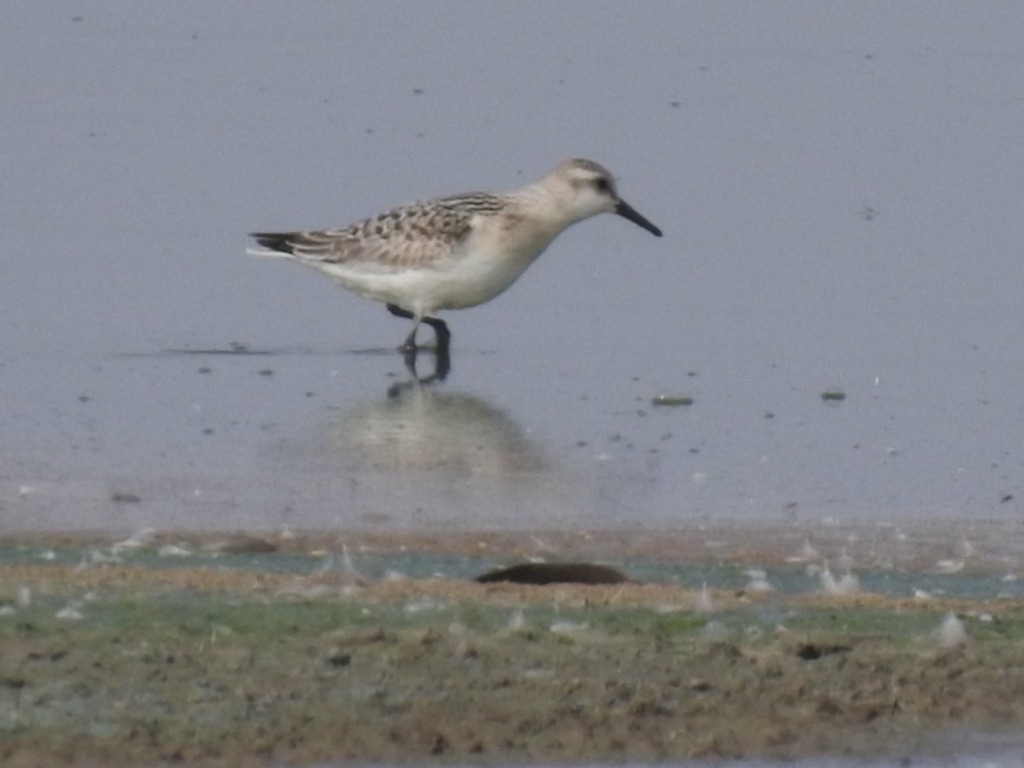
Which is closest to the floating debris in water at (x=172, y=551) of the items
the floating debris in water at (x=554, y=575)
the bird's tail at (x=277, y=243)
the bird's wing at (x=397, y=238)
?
the floating debris in water at (x=554, y=575)

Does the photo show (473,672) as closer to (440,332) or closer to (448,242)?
(440,332)

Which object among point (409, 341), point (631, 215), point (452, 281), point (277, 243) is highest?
point (631, 215)

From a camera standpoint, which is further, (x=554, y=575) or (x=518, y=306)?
(x=518, y=306)

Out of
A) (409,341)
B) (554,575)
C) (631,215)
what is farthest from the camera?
(631,215)

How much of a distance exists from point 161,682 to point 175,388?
226 inches

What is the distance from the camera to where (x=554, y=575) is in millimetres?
8945

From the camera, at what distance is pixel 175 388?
42.2 ft

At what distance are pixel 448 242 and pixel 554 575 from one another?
5998 mm

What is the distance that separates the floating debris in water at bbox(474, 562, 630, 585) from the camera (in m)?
8.91

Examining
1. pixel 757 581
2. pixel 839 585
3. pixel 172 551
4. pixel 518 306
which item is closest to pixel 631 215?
pixel 518 306

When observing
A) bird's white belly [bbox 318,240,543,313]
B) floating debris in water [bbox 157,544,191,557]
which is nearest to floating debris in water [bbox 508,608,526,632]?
floating debris in water [bbox 157,544,191,557]

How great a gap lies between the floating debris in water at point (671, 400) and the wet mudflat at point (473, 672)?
4147mm

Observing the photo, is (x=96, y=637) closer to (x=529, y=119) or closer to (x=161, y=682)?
(x=161, y=682)

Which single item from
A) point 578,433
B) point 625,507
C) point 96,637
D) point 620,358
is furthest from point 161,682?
point 620,358
